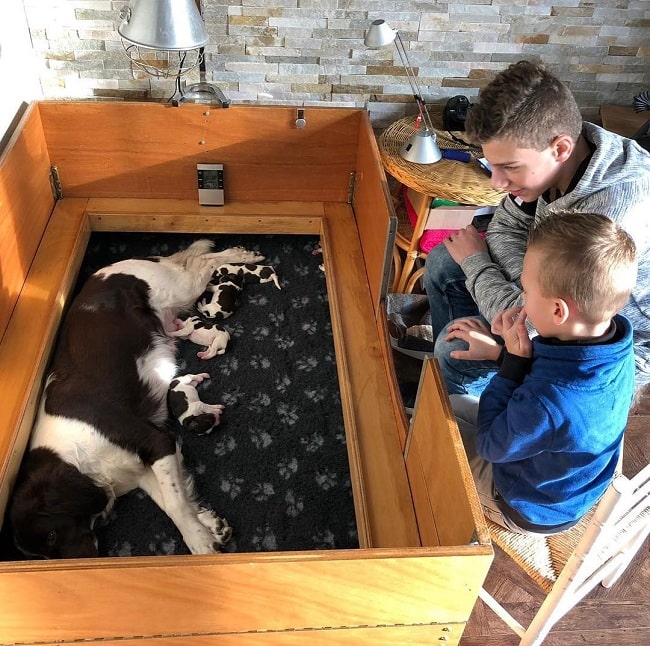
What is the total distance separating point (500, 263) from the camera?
5.21 feet

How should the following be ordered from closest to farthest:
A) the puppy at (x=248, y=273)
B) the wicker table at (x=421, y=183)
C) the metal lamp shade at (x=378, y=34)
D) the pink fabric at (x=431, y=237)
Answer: the metal lamp shade at (x=378, y=34) < the wicker table at (x=421, y=183) < the puppy at (x=248, y=273) < the pink fabric at (x=431, y=237)

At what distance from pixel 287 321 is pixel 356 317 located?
0.25 metres

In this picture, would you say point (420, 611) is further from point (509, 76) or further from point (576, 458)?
point (509, 76)

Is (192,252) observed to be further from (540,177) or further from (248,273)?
(540,177)

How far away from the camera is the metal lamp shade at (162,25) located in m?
1.58

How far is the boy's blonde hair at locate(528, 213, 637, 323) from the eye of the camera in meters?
1.06

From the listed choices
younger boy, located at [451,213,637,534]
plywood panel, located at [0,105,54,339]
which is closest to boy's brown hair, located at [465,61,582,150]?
younger boy, located at [451,213,637,534]

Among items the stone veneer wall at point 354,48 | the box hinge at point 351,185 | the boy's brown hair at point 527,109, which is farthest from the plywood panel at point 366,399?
the boy's brown hair at point 527,109

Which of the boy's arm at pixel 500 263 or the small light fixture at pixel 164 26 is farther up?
the small light fixture at pixel 164 26

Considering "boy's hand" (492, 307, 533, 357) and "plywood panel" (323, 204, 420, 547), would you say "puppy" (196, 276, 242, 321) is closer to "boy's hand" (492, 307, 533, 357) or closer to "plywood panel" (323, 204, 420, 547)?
"plywood panel" (323, 204, 420, 547)

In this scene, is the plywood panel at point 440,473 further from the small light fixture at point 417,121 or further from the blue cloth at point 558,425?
the small light fixture at point 417,121

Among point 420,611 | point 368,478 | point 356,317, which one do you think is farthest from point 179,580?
point 356,317

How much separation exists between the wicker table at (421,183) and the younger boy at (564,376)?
89cm

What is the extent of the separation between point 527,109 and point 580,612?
1283mm
